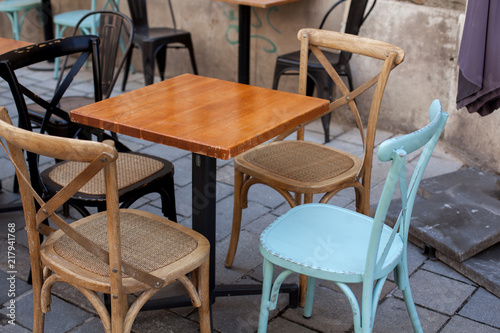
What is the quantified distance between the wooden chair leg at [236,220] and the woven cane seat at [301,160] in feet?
0.33

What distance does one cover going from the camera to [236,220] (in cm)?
276

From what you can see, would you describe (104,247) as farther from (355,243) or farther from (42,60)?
(42,60)

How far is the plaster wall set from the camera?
4.04 m

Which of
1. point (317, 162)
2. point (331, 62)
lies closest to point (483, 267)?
point (317, 162)

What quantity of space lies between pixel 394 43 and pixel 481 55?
1.58 m

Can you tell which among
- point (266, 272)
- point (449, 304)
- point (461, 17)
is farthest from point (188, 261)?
point (461, 17)

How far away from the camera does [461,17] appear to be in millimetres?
3957

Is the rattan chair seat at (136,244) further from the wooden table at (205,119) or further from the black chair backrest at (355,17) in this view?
the black chair backrest at (355,17)

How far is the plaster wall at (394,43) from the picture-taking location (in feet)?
13.3

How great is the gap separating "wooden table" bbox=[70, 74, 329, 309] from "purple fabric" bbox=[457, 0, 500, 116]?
2.88 feet

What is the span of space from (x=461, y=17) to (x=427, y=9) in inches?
10.3

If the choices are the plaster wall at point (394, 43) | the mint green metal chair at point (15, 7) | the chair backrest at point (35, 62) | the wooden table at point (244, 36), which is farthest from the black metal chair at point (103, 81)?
A: the mint green metal chair at point (15, 7)

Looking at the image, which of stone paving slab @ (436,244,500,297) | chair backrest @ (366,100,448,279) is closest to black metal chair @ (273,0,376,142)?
stone paving slab @ (436,244,500,297)

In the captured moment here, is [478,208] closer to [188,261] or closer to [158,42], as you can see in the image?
[188,261]
